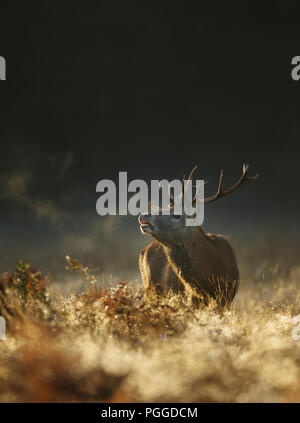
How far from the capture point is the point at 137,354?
4.84 meters

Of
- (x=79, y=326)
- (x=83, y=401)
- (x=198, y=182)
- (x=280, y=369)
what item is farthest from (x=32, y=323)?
(x=198, y=182)

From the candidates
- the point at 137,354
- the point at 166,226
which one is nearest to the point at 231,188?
the point at 166,226

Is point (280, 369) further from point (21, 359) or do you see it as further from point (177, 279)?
point (177, 279)

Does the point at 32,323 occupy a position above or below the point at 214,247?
below

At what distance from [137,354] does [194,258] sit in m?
3.59

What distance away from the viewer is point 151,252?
9.74 meters

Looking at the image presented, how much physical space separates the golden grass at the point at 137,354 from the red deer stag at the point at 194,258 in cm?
178

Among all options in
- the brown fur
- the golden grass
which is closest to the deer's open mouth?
the brown fur

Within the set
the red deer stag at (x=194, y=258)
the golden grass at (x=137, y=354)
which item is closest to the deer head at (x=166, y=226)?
the red deer stag at (x=194, y=258)

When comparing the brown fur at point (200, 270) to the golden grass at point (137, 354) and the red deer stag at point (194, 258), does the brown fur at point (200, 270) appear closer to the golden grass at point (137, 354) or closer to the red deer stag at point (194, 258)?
the red deer stag at point (194, 258)

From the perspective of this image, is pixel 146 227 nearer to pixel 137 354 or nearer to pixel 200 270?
pixel 200 270
